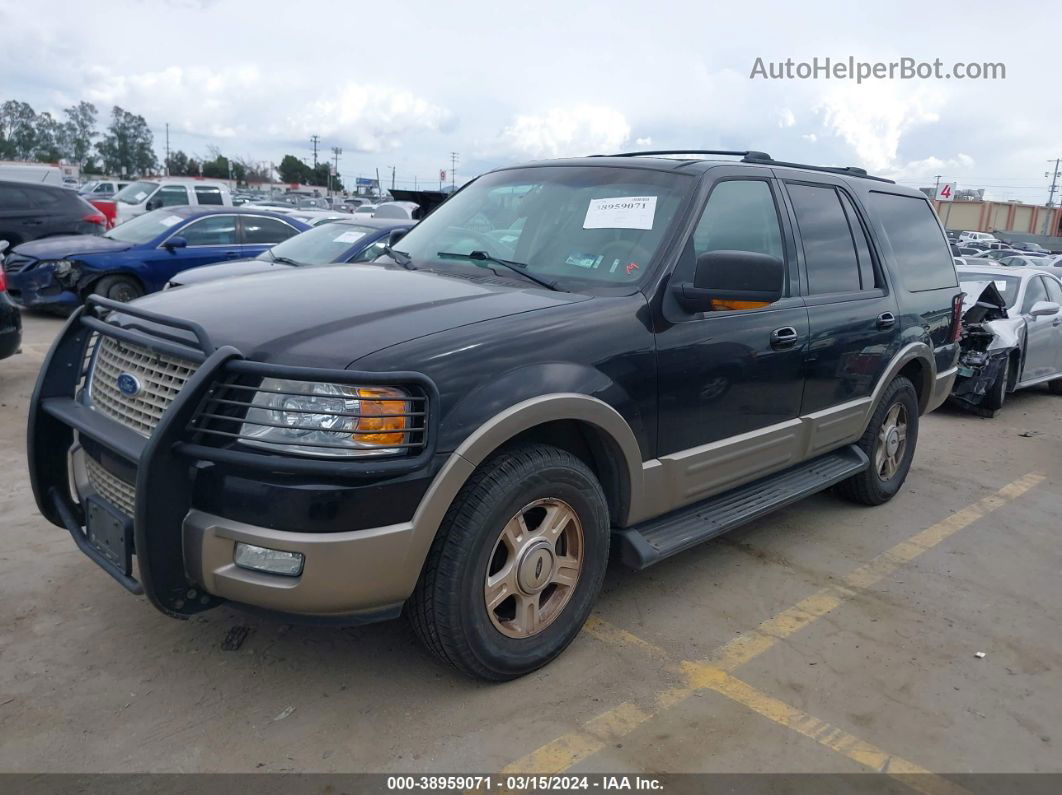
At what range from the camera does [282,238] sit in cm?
1118

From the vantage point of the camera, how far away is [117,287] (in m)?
9.94

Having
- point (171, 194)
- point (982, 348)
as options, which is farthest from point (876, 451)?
point (171, 194)

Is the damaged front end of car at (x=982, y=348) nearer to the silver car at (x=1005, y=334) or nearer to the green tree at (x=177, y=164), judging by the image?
the silver car at (x=1005, y=334)

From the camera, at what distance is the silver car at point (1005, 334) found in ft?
27.2

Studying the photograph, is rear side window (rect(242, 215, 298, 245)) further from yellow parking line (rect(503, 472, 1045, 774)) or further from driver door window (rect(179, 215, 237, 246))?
yellow parking line (rect(503, 472, 1045, 774))

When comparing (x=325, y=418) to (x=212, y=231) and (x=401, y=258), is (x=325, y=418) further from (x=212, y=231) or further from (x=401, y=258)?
(x=212, y=231)

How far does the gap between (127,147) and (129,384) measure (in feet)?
363

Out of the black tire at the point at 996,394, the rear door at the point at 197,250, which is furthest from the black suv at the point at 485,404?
the rear door at the point at 197,250

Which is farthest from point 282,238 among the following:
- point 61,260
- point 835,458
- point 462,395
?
point 462,395

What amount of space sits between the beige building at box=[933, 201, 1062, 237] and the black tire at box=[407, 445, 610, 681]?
8320cm

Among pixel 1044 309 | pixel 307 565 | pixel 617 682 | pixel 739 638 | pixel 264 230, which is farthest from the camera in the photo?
pixel 264 230

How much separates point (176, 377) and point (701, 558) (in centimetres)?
277

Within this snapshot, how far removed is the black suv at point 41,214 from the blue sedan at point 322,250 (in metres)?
5.03

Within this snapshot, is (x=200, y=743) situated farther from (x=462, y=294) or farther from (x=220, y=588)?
(x=462, y=294)
